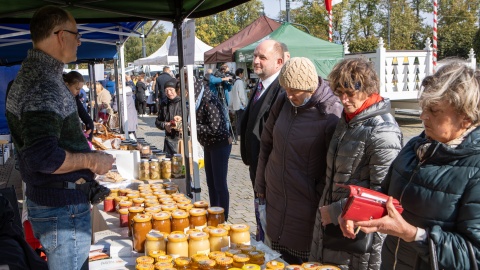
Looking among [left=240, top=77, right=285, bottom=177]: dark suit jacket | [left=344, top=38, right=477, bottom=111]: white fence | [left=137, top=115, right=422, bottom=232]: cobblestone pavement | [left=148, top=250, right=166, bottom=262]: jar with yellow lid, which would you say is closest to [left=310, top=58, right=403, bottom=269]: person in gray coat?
[left=148, top=250, right=166, bottom=262]: jar with yellow lid

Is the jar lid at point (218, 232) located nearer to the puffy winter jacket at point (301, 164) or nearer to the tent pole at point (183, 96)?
the puffy winter jacket at point (301, 164)

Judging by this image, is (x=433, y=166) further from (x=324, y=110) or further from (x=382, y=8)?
(x=382, y=8)

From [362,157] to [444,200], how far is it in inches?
26.4

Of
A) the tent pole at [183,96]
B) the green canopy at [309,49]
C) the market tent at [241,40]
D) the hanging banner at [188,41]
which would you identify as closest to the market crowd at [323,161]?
the hanging banner at [188,41]

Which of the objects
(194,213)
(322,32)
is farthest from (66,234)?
(322,32)

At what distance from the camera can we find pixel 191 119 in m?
4.07

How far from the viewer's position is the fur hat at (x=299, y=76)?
2555 millimetres

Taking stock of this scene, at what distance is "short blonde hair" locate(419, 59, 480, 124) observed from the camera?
1579 millimetres

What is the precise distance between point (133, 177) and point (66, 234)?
223 cm

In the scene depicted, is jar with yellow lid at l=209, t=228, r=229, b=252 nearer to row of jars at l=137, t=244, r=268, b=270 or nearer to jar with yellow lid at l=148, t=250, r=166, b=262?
row of jars at l=137, t=244, r=268, b=270

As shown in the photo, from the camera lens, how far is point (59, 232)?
6.73ft

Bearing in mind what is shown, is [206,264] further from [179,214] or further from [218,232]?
[179,214]

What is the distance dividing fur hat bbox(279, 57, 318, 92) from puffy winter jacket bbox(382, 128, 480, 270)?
0.90m

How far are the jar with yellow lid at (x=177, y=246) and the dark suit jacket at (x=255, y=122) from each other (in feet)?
4.17
